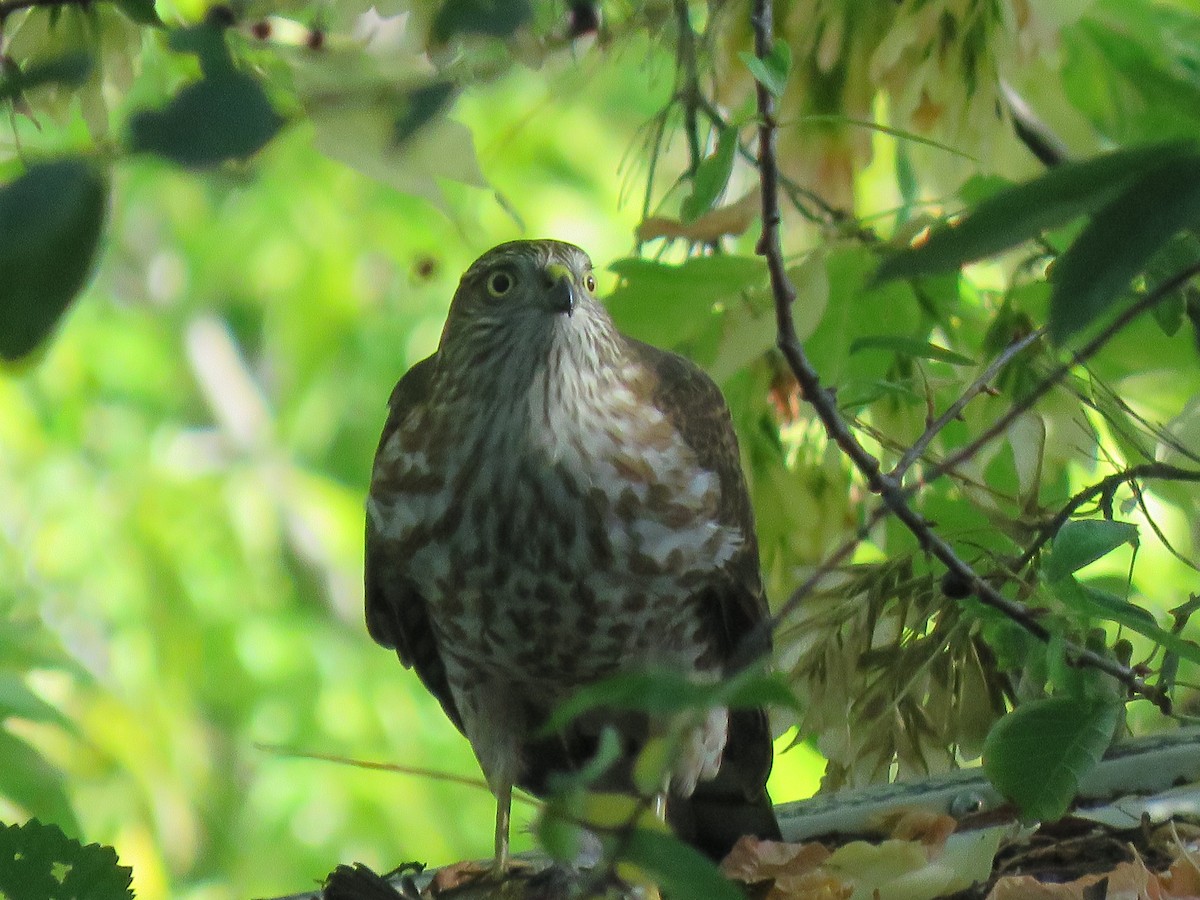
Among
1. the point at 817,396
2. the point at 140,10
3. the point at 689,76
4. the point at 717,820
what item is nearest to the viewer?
A: the point at 140,10

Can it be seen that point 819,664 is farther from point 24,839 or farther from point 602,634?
point 24,839

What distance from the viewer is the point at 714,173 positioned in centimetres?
156

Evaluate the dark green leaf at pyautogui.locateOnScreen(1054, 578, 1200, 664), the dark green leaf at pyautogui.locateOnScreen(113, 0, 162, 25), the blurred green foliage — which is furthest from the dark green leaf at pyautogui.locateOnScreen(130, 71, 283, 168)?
the dark green leaf at pyautogui.locateOnScreen(1054, 578, 1200, 664)

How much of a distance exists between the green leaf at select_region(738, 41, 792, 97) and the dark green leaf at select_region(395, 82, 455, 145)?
0.60 metres

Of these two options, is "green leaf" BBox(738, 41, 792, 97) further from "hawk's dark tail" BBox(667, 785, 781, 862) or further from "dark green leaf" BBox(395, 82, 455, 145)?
"hawk's dark tail" BBox(667, 785, 781, 862)

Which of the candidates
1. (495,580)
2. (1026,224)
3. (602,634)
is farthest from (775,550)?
(1026,224)

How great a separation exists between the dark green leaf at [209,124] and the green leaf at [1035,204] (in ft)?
0.94

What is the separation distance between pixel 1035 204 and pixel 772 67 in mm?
698

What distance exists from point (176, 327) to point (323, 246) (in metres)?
1.61

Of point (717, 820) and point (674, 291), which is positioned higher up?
point (674, 291)

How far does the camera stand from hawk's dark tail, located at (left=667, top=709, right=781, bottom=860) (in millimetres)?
2552

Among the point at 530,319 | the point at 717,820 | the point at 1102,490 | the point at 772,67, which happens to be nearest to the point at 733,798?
the point at 717,820

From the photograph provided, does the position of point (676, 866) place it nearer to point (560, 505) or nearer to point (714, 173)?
point (714, 173)

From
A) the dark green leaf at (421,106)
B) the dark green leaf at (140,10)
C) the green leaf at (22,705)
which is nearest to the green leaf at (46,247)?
the dark green leaf at (421,106)
